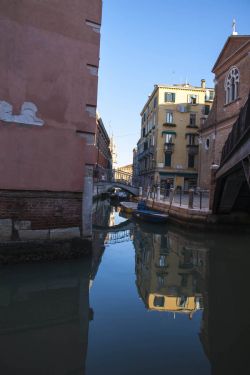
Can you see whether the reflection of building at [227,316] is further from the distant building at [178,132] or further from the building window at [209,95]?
the building window at [209,95]

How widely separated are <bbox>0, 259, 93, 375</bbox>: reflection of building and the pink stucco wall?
171 cm

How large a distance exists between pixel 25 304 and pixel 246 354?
116 inches

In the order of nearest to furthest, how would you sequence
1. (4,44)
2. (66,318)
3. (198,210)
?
1. (66,318)
2. (4,44)
3. (198,210)

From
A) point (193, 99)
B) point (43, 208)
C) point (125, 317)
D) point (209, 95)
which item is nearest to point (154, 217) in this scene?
point (43, 208)

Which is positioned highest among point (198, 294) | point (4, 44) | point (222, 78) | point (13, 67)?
point (222, 78)

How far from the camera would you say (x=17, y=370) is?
9.75 feet

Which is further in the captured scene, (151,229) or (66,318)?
(151,229)

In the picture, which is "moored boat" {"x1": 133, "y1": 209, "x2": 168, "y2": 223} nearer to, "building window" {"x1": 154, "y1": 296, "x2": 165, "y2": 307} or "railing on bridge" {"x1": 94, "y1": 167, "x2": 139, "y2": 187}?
"railing on bridge" {"x1": 94, "y1": 167, "x2": 139, "y2": 187}

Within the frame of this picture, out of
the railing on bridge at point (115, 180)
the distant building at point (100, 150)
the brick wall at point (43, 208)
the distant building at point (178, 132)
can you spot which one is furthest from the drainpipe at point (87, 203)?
the distant building at point (178, 132)

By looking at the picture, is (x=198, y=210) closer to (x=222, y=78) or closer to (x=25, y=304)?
(x=25, y=304)

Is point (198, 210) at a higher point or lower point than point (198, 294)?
higher

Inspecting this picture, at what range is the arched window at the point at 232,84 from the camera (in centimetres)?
2217

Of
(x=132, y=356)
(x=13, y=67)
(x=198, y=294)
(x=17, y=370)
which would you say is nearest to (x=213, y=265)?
(x=198, y=294)

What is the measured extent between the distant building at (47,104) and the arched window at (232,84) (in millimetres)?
17558
